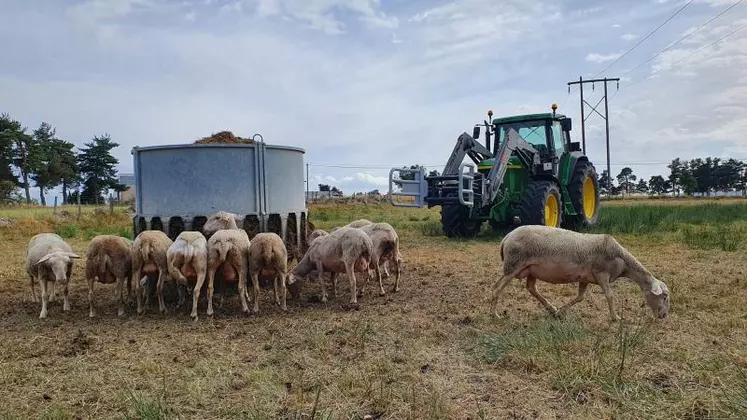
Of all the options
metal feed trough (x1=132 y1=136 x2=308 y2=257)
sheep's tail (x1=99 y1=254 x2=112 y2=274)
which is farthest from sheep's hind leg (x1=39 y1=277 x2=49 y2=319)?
metal feed trough (x1=132 y1=136 x2=308 y2=257)

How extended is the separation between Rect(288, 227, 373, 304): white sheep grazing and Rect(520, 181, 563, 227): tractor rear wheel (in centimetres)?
656

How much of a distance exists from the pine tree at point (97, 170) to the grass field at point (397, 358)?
45007 mm

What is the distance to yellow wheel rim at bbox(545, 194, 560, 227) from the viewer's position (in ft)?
48.4

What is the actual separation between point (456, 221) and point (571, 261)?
887 centimetres

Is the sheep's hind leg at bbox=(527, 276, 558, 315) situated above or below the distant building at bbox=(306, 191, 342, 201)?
below

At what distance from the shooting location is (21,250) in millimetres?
15109

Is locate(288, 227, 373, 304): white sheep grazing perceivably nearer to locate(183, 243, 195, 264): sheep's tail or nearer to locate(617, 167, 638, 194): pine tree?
locate(183, 243, 195, 264): sheep's tail

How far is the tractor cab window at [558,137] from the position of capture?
51.4ft

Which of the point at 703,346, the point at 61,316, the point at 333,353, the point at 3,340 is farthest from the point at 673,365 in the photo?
the point at 61,316

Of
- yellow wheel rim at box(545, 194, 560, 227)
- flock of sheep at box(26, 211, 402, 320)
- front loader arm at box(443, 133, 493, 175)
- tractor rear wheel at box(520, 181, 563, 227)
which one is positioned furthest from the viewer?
front loader arm at box(443, 133, 493, 175)

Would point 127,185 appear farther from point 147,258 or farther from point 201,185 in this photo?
point 147,258

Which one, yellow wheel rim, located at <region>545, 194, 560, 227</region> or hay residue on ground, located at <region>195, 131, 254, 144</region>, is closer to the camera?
hay residue on ground, located at <region>195, 131, 254, 144</region>

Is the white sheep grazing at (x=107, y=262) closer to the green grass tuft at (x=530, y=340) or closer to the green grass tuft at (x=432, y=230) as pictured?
the green grass tuft at (x=530, y=340)

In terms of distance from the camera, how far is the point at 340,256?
332 inches
